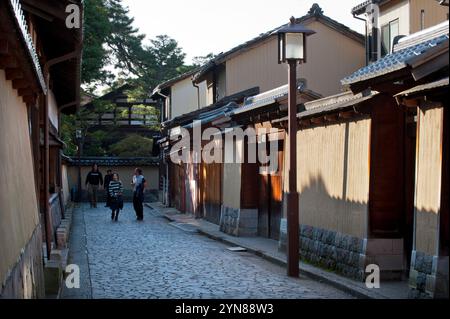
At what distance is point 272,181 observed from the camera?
20.1 meters

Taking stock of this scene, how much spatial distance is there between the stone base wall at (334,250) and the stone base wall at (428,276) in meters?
2.34

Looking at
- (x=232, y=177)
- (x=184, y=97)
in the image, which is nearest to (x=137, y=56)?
(x=184, y=97)

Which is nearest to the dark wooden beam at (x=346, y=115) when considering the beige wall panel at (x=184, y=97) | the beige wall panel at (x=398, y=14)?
the beige wall panel at (x=398, y=14)

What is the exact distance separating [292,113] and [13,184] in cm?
699

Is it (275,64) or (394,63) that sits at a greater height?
(275,64)

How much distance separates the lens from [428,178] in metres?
10.0

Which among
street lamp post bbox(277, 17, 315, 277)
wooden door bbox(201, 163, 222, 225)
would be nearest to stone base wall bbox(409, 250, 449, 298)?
street lamp post bbox(277, 17, 315, 277)

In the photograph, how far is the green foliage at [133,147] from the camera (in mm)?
53844

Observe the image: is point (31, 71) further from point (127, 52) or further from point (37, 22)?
point (127, 52)

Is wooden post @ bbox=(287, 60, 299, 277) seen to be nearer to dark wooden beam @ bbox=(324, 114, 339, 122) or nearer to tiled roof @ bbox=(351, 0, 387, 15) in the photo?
dark wooden beam @ bbox=(324, 114, 339, 122)

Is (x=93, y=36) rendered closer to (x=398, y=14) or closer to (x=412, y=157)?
(x=398, y=14)

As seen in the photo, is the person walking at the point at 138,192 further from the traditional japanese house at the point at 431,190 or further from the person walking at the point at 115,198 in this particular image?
the traditional japanese house at the point at 431,190

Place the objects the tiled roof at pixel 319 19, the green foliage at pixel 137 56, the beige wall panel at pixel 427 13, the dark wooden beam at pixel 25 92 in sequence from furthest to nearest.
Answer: the green foliage at pixel 137 56 → the tiled roof at pixel 319 19 → the beige wall panel at pixel 427 13 → the dark wooden beam at pixel 25 92

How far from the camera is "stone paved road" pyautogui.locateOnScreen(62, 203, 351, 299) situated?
38.9ft
